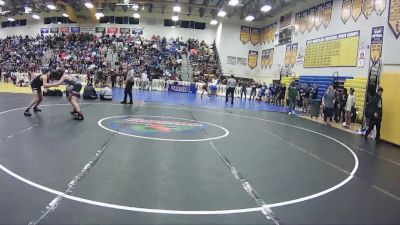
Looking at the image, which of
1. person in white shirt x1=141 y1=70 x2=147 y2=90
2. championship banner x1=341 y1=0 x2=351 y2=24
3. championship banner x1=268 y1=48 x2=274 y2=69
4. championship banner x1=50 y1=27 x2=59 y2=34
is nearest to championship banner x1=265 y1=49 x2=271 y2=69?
championship banner x1=268 y1=48 x2=274 y2=69

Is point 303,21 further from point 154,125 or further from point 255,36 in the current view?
point 154,125

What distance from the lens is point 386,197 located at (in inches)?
213

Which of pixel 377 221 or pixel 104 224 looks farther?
pixel 377 221

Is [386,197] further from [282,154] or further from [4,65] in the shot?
[4,65]

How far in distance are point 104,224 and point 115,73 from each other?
88.8 feet

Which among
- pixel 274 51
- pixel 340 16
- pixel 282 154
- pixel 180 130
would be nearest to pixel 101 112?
pixel 180 130

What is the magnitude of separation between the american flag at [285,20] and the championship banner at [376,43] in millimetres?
11408

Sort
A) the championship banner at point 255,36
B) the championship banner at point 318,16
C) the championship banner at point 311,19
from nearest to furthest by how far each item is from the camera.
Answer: the championship banner at point 318,16, the championship banner at point 311,19, the championship banner at point 255,36

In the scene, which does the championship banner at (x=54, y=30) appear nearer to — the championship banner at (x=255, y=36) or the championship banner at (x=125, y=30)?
the championship banner at (x=125, y=30)

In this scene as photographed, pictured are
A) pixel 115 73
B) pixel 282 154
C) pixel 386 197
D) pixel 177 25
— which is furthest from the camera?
pixel 177 25

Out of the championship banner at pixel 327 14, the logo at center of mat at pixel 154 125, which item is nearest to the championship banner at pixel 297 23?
the championship banner at pixel 327 14

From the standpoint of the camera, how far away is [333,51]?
2098 centimetres

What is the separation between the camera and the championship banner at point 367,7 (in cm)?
1760

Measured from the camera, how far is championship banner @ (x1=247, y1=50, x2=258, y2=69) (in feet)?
119
